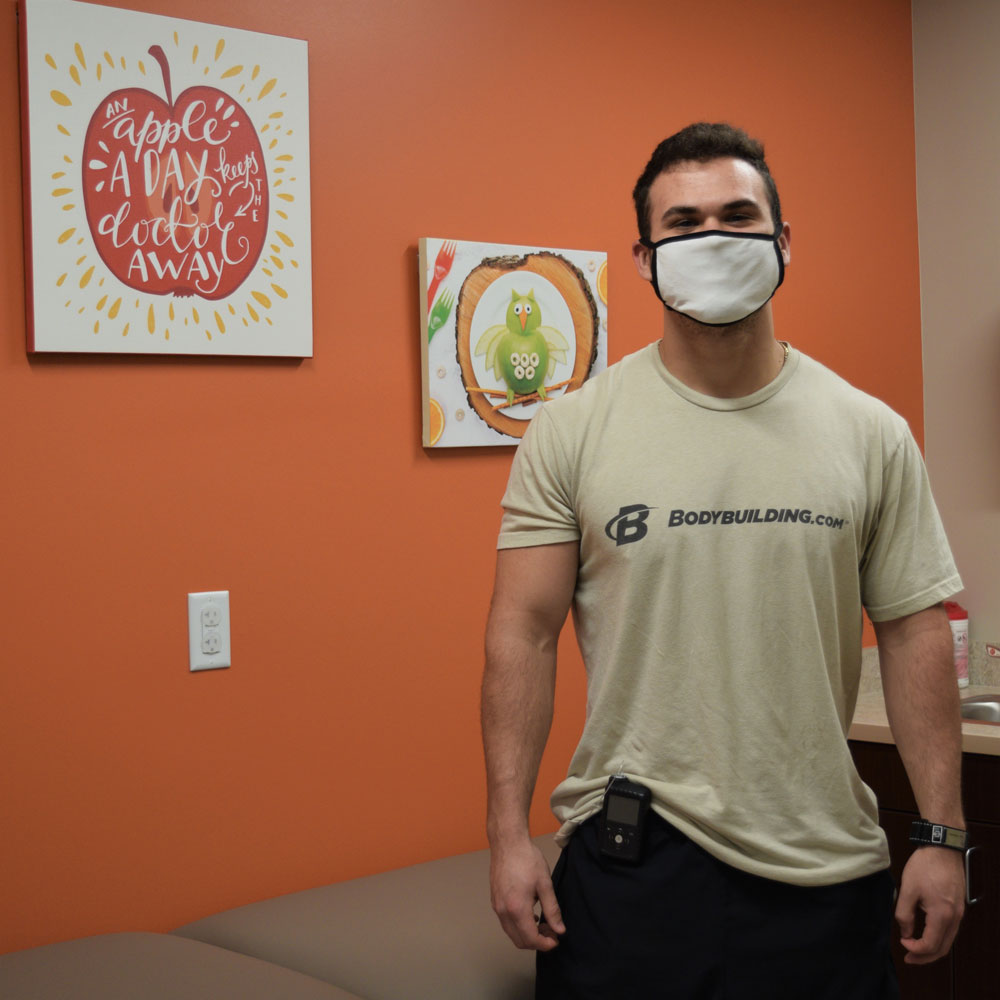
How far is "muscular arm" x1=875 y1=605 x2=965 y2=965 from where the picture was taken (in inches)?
54.5

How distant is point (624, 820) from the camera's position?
134 cm

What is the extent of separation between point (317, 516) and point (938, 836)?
1.08 m

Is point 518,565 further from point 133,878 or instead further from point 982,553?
point 982,553

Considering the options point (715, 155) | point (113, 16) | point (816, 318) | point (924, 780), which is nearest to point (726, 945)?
point (924, 780)

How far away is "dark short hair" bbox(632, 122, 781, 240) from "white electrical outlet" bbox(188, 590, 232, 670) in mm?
884

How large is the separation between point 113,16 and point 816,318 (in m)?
1.67

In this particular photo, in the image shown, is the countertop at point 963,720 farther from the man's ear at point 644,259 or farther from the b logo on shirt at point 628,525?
the man's ear at point 644,259

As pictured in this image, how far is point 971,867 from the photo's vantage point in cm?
227

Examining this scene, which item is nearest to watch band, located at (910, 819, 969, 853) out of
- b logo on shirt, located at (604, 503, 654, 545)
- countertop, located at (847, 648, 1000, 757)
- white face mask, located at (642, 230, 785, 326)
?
countertop, located at (847, 648, 1000, 757)

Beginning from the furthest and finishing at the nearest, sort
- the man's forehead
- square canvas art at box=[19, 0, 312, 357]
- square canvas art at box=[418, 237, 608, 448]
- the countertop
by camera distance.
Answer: the countertop → square canvas art at box=[418, 237, 608, 448] → square canvas art at box=[19, 0, 312, 357] → the man's forehead

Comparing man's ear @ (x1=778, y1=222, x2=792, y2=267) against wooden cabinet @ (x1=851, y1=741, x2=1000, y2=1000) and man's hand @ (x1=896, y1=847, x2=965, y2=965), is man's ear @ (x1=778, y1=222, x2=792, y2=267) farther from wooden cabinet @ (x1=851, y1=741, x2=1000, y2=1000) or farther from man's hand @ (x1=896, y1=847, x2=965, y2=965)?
wooden cabinet @ (x1=851, y1=741, x2=1000, y2=1000)

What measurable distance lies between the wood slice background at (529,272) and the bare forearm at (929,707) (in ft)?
3.12

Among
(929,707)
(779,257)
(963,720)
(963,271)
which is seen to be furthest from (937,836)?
(963,271)

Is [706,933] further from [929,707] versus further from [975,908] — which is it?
[975,908]
